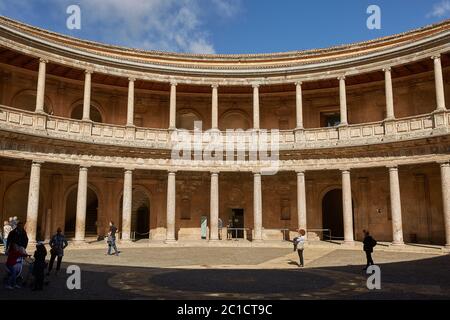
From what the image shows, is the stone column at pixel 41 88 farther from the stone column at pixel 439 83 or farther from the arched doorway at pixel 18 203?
the stone column at pixel 439 83

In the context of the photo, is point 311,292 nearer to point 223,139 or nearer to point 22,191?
point 223,139

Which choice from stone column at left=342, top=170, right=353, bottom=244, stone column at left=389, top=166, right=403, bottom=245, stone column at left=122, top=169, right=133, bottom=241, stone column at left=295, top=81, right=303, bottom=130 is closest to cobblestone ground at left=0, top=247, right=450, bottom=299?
stone column at left=389, top=166, right=403, bottom=245

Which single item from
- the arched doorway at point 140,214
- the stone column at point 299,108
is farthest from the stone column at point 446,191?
the arched doorway at point 140,214

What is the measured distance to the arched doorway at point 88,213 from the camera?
24625 mm

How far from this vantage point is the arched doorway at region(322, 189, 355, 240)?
25.6 meters

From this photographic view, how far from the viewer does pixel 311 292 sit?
8.68 metres

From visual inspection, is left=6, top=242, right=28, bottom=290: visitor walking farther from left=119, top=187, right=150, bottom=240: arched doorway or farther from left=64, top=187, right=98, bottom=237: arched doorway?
left=119, top=187, right=150, bottom=240: arched doorway

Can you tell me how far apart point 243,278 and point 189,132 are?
14.0m

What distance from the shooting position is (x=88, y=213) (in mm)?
25516

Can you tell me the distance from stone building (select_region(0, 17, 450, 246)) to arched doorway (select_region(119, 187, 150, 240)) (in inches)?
3.1

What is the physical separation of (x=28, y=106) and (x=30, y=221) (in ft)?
24.9

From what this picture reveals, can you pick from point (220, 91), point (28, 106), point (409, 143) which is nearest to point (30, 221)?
point (28, 106)

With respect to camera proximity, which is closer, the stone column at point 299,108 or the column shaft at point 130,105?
the column shaft at point 130,105

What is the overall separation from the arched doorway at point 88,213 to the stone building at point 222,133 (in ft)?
0.22
